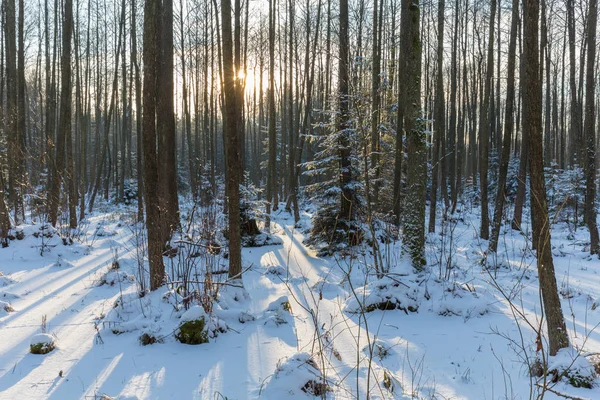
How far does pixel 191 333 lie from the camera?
397cm

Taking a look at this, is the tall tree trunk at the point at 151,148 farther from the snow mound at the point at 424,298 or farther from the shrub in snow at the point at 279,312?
the snow mound at the point at 424,298

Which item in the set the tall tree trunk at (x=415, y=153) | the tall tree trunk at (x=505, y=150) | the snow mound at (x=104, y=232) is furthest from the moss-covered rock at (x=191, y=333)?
the snow mound at (x=104, y=232)

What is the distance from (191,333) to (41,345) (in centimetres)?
146

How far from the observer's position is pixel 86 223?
13.2 m

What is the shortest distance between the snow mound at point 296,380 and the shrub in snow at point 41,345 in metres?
2.39

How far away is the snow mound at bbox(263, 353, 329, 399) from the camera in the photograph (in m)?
2.89

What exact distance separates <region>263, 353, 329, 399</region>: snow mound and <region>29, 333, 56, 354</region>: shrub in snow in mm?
2387

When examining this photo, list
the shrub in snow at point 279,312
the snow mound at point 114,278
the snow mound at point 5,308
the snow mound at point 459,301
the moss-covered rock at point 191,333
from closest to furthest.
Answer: the moss-covered rock at point 191,333 → the shrub in snow at point 279,312 → the snow mound at point 5,308 → the snow mound at point 459,301 → the snow mound at point 114,278

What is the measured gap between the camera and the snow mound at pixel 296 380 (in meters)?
2.89

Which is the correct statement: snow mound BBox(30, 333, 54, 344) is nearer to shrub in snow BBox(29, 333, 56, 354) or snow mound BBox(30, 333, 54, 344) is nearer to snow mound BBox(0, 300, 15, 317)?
shrub in snow BBox(29, 333, 56, 354)

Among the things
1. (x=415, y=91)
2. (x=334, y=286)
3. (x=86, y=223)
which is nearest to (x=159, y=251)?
(x=334, y=286)

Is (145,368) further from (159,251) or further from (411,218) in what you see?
(411,218)

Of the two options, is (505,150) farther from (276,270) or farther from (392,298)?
(276,270)

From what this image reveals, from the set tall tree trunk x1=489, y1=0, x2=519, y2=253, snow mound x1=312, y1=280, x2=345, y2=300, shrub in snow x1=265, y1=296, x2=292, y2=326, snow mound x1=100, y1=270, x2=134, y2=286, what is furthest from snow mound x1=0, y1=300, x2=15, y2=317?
tall tree trunk x1=489, y1=0, x2=519, y2=253
